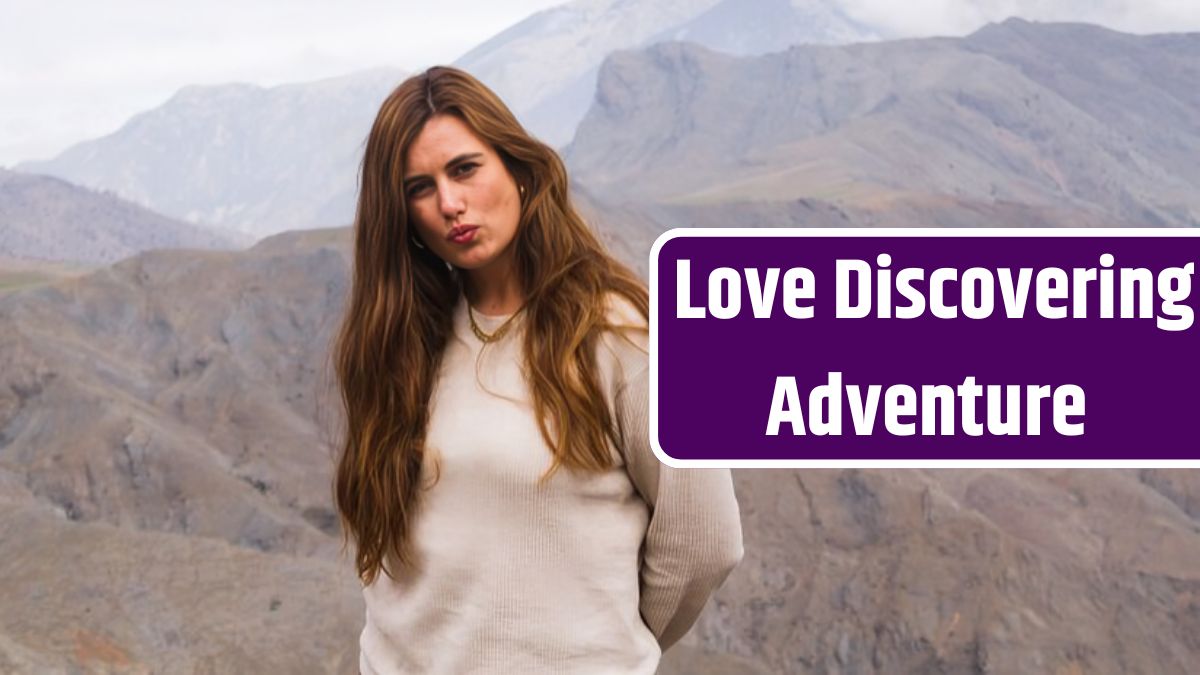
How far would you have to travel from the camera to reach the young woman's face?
7.38 ft

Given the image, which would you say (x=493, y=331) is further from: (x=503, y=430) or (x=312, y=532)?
(x=312, y=532)

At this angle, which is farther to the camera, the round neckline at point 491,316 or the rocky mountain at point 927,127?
the rocky mountain at point 927,127

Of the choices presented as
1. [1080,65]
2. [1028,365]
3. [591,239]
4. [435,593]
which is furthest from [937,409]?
[1080,65]

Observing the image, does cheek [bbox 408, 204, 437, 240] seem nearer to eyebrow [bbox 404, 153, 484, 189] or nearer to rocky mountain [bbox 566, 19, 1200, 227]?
eyebrow [bbox 404, 153, 484, 189]

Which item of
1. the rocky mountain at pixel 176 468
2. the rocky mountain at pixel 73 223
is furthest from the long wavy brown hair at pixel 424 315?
the rocky mountain at pixel 73 223

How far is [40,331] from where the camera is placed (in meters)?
25.0

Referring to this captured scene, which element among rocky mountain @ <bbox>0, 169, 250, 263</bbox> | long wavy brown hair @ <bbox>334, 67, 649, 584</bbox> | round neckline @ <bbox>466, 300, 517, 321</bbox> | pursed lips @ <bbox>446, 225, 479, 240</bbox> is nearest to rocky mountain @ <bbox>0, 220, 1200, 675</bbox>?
long wavy brown hair @ <bbox>334, 67, 649, 584</bbox>

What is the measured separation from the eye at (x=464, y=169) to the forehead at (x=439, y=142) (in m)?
0.02

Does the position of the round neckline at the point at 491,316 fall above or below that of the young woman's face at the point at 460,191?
Answer: below

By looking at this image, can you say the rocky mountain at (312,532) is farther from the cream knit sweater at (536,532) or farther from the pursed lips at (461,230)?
the pursed lips at (461,230)

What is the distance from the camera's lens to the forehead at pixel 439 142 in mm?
2250

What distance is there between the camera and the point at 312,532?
19.4 m

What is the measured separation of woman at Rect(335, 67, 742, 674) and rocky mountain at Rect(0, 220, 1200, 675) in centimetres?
1128

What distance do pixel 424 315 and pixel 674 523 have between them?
1.79 ft
